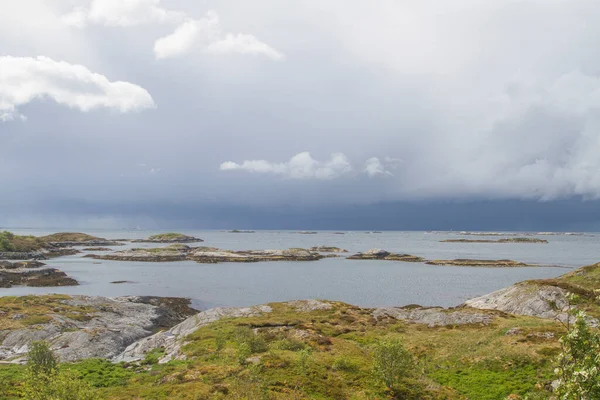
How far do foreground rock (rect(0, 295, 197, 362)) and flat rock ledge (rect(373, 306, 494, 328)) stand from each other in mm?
37792

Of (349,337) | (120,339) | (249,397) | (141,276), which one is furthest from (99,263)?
(249,397)

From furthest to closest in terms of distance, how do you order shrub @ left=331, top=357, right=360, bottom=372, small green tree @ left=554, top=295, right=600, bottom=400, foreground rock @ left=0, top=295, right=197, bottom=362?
foreground rock @ left=0, top=295, right=197, bottom=362
shrub @ left=331, top=357, right=360, bottom=372
small green tree @ left=554, top=295, right=600, bottom=400

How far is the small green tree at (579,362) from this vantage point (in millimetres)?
9008

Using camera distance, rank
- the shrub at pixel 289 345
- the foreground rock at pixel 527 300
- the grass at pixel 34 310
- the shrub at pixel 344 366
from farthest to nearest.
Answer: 1. the foreground rock at pixel 527 300
2. the grass at pixel 34 310
3. the shrub at pixel 289 345
4. the shrub at pixel 344 366

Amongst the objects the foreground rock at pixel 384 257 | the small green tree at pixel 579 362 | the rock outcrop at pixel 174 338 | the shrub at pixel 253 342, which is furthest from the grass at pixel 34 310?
the foreground rock at pixel 384 257

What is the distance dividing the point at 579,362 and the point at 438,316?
4851 centimetres

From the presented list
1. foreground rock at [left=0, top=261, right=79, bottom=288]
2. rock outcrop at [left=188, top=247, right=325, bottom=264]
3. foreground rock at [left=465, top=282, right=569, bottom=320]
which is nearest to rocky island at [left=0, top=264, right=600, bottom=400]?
foreground rock at [left=465, top=282, right=569, bottom=320]

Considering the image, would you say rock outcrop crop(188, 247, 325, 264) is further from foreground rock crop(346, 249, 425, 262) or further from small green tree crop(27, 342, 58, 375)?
small green tree crop(27, 342, 58, 375)

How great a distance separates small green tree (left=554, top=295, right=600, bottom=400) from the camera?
9008 millimetres

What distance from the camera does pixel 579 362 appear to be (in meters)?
10.1

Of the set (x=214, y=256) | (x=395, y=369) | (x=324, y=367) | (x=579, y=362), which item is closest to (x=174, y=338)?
(x=324, y=367)

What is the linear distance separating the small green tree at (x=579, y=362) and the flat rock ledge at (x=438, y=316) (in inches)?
1753

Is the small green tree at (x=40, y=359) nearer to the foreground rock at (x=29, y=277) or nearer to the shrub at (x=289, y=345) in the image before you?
the shrub at (x=289, y=345)

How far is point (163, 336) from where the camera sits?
48.6 meters
